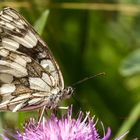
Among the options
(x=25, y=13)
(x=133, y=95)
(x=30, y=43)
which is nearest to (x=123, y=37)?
(x=133, y=95)

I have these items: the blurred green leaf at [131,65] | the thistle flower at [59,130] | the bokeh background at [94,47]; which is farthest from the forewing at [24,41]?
the bokeh background at [94,47]

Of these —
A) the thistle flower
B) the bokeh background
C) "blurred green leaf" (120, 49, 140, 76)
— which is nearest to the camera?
the thistle flower

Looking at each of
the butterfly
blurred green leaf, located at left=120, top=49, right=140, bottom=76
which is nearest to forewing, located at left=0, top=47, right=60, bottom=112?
the butterfly

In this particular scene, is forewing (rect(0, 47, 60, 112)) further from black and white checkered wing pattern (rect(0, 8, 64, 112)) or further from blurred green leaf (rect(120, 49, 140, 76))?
blurred green leaf (rect(120, 49, 140, 76))

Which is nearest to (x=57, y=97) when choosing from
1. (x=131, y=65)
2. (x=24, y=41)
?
(x=24, y=41)

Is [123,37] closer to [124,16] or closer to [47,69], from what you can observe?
[124,16]
